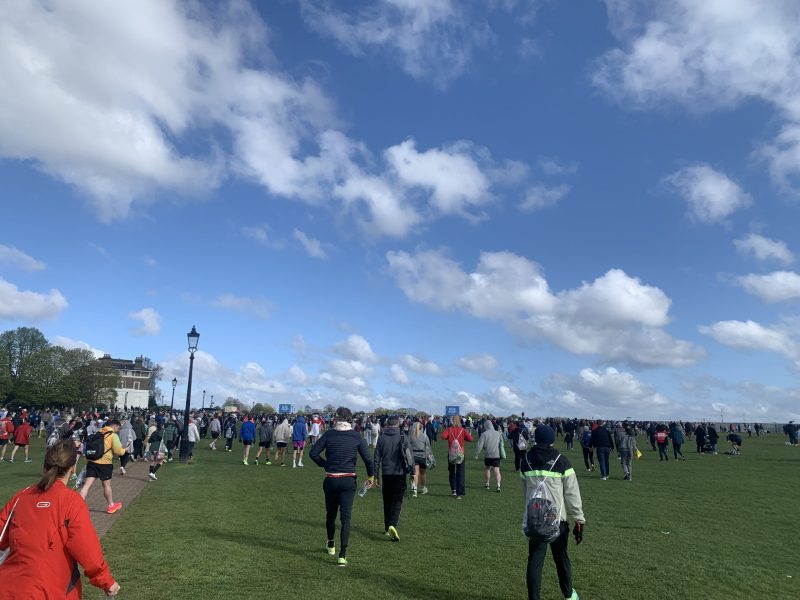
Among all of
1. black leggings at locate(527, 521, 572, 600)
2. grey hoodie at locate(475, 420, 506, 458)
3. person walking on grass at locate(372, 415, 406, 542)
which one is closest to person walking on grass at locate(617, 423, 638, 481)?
grey hoodie at locate(475, 420, 506, 458)

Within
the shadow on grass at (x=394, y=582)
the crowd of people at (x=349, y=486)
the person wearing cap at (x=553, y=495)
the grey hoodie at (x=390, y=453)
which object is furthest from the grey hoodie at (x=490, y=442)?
the person wearing cap at (x=553, y=495)

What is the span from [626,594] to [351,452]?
392 centimetres

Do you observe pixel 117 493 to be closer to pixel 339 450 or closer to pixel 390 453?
pixel 390 453

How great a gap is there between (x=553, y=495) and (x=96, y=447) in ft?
29.4

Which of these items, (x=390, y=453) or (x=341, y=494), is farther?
(x=390, y=453)

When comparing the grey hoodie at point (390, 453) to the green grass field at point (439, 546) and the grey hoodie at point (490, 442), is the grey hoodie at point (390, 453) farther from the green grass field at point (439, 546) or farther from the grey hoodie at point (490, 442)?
the grey hoodie at point (490, 442)

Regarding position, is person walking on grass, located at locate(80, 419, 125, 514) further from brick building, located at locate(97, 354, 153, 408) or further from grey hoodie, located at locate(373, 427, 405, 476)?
brick building, located at locate(97, 354, 153, 408)

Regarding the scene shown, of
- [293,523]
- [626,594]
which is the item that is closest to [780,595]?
[626,594]

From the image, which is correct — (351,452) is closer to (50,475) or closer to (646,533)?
(50,475)

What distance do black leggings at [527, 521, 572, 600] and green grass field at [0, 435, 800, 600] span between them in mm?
629

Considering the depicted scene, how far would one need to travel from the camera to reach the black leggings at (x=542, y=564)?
20.0 ft

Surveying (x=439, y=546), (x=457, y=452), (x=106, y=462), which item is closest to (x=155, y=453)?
(x=106, y=462)

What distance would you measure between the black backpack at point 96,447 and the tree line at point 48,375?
76189mm

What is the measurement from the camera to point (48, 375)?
267 ft
